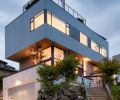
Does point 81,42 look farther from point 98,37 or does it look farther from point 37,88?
point 37,88

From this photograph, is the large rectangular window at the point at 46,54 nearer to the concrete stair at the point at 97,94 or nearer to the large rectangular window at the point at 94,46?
the concrete stair at the point at 97,94

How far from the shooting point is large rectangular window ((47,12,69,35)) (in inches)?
1290

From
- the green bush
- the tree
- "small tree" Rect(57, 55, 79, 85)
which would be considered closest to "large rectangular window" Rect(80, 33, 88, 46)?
the tree

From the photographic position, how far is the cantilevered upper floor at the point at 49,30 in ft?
107

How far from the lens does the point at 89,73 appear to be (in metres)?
41.9

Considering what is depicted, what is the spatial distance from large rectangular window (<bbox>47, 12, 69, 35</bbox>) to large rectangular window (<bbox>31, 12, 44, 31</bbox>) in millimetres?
739

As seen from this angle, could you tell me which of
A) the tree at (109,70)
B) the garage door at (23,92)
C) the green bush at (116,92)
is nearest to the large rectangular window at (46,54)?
the garage door at (23,92)

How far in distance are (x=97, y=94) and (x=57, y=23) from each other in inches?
397

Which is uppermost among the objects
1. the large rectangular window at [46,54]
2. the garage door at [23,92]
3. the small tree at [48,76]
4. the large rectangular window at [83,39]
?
the large rectangular window at [83,39]

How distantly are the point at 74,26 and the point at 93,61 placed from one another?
6.77 metres

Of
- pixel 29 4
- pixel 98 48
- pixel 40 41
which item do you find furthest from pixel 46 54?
pixel 98 48

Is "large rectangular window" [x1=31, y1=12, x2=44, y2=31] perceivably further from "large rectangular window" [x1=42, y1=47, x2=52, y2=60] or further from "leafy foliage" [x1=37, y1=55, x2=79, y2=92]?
"leafy foliage" [x1=37, y1=55, x2=79, y2=92]

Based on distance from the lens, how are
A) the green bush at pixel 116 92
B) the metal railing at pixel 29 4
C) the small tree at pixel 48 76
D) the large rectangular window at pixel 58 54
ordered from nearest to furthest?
the small tree at pixel 48 76 < the green bush at pixel 116 92 < the large rectangular window at pixel 58 54 < the metal railing at pixel 29 4

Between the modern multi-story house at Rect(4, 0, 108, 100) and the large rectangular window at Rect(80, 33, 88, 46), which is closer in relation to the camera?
the modern multi-story house at Rect(4, 0, 108, 100)
